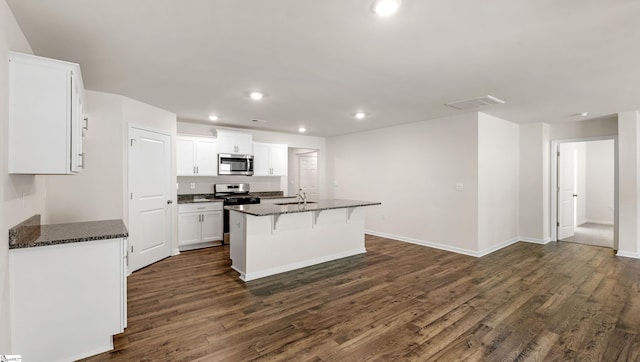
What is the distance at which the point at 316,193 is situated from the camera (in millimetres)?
8344

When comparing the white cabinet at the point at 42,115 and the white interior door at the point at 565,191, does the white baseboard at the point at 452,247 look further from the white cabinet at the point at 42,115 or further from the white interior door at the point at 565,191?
the white cabinet at the point at 42,115

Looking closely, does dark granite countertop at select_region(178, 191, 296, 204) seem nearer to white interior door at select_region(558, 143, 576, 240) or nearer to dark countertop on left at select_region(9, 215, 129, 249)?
dark countertop on left at select_region(9, 215, 129, 249)

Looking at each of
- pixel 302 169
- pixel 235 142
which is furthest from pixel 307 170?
pixel 235 142

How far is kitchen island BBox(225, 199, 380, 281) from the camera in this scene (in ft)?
12.4

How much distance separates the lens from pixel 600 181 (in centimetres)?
772

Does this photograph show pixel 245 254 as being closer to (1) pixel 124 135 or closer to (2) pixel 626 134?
(1) pixel 124 135

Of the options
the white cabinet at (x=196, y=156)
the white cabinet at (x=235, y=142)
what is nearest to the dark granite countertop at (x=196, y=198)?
the white cabinet at (x=196, y=156)

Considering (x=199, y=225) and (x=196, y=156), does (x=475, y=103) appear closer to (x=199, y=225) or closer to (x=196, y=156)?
(x=196, y=156)

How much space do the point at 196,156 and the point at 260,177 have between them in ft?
5.40

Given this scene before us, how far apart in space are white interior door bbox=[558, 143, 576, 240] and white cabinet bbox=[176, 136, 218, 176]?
6.99m

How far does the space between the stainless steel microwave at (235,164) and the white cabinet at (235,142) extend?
100 millimetres

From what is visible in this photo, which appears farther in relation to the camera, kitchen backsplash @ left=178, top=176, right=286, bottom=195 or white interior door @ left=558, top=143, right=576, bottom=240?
white interior door @ left=558, top=143, right=576, bottom=240

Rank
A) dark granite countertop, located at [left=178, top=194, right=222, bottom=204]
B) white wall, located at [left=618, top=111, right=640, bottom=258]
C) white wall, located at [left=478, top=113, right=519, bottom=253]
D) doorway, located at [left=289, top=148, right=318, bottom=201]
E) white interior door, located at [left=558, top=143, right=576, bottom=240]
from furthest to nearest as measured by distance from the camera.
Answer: doorway, located at [left=289, top=148, right=318, bottom=201], white interior door, located at [left=558, top=143, right=576, bottom=240], dark granite countertop, located at [left=178, top=194, right=222, bottom=204], white wall, located at [left=478, top=113, right=519, bottom=253], white wall, located at [left=618, top=111, right=640, bottom=258]

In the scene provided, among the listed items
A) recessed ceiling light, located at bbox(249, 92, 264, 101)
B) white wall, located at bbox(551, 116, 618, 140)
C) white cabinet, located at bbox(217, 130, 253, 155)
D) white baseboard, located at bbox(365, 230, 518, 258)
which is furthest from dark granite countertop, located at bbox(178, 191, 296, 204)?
white wall, located at bbox(551, 116, 618, 140)
